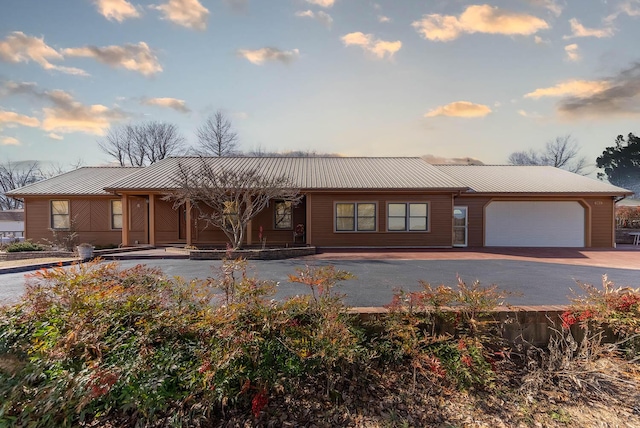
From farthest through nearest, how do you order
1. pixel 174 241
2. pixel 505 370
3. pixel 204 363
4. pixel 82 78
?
1. pixel 174 241
2. pixel 82 78
3. pixel 505 370
4. pixel 204 363

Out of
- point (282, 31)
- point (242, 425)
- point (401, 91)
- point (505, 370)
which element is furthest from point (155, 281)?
point (401, 91)

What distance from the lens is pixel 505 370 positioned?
305 cm

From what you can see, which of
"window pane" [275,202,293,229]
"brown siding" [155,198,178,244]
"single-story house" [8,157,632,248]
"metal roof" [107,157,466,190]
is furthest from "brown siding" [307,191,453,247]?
"brown siding" [155,198,178,244]

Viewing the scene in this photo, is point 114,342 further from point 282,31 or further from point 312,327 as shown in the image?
point 282,31

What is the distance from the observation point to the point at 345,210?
13.9 meters

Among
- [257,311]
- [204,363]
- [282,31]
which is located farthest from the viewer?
[282,31]

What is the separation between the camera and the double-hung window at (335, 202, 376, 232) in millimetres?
13859

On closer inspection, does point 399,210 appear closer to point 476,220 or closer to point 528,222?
point 476,220

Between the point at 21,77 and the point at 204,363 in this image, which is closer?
the point at 204,363

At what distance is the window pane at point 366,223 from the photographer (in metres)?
13.9

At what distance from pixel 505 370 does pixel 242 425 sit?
2707 millimetres

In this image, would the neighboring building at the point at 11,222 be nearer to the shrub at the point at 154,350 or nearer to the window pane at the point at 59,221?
the window pane at the point at 59,221

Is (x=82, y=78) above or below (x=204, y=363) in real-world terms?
above

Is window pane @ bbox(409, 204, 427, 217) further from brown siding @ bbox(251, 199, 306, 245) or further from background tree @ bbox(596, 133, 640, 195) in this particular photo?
background tree @ bbox(596, 133, 640, 195)
